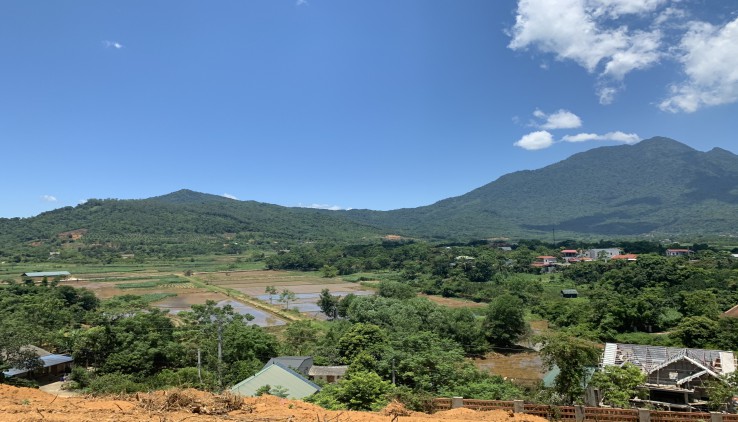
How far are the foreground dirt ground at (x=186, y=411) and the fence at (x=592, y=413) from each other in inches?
15.0

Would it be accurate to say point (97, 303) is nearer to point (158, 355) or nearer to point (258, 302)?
point (258, 302)

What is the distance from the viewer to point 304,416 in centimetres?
711

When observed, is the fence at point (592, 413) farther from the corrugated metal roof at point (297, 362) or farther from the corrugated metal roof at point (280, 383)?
the corrugated metal roof at point (297, 362)

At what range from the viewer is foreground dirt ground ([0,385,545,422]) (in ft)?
22.0

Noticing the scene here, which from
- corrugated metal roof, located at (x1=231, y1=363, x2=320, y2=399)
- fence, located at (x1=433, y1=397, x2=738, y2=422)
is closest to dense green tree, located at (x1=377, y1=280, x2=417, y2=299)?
corrugated metal roof, located at (x1=231, y1=363, x2=320, y2=399)

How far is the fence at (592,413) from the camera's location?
24.6ft

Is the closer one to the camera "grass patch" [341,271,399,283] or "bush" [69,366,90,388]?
"bush" [69,366,90,388]

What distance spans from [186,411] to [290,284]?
50221 millimetres

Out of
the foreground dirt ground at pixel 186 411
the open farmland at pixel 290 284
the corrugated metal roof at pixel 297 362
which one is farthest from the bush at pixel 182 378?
the open farmland at pixel 290 284

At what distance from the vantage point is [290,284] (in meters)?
56.4

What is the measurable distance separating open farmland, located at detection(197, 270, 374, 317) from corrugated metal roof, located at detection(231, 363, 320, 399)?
20.9 meters

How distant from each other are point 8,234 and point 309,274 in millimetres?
74751

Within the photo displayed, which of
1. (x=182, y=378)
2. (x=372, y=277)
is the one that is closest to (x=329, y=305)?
(x=182, y=378)

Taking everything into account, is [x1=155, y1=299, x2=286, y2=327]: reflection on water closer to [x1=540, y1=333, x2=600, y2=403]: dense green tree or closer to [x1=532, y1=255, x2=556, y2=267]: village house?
[x1=540, y1=333, x2=600, y2=403]: dense green tree
